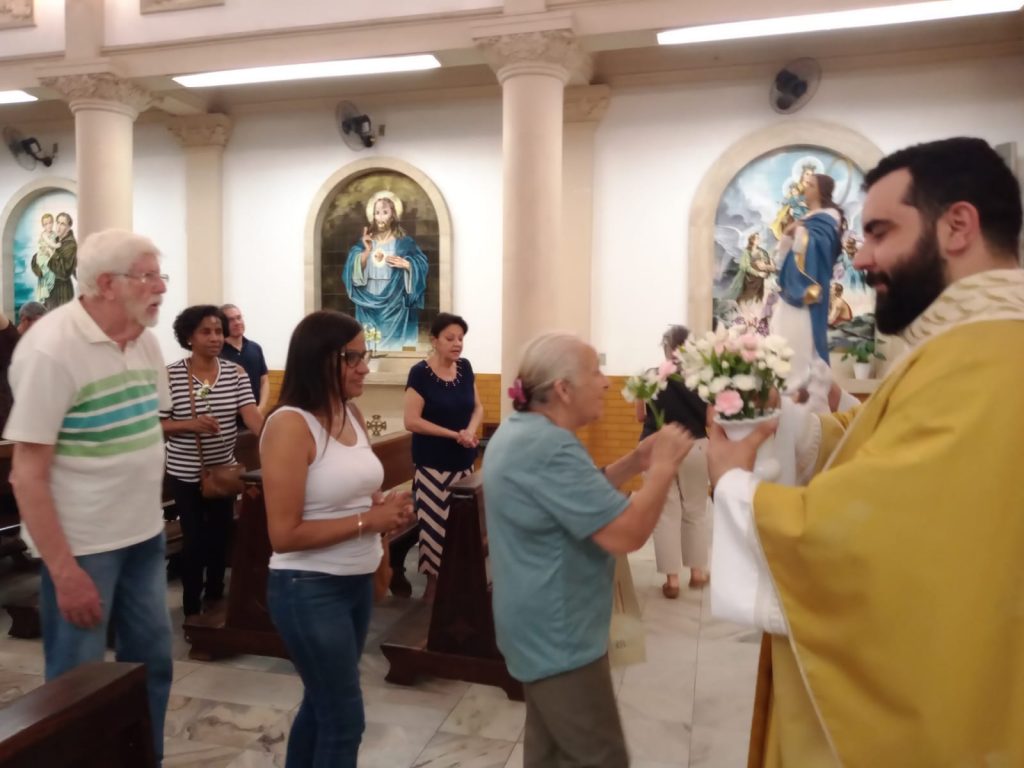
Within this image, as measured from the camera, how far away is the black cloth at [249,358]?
18.5ft

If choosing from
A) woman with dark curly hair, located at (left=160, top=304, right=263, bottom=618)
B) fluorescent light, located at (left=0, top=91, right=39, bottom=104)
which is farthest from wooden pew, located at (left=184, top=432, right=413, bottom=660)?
fluorescent light, located at (left=0, top=91, right=39, bottom=104)

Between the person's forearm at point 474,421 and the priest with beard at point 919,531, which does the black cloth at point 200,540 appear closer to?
the person's forearm at point 474,421

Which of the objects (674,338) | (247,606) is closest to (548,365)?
(247,606)

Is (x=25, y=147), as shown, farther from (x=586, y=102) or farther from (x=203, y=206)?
(x=586, y=102)

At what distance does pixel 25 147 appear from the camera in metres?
9.64

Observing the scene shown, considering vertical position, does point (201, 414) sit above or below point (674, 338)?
below

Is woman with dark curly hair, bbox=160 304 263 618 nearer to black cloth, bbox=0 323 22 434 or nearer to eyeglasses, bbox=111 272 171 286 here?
black cloth, bbox=0 323 22 434

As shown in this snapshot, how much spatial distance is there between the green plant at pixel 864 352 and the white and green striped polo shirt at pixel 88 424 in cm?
647

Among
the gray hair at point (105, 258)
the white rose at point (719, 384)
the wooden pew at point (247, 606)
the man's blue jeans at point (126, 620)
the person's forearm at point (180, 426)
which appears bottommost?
the wooden pew at point (247, 606)

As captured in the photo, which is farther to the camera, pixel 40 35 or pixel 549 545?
pixel 40 35

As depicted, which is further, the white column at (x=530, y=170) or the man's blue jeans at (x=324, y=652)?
the white column at (x=530, y=170)

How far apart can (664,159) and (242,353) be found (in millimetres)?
4545

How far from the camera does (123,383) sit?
7.38 ft

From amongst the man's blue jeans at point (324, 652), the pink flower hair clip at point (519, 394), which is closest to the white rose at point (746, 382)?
the pink flower hair clip at point (519, 394)
